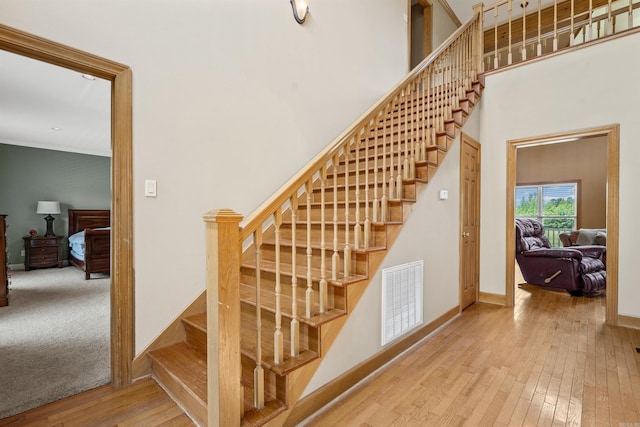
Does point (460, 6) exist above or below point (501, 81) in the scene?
above

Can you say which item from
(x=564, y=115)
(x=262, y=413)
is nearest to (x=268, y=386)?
(x=262, y=413)

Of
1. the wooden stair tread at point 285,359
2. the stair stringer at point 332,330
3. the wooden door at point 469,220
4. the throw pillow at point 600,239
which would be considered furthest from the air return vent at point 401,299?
the throw pillow at point 600,239

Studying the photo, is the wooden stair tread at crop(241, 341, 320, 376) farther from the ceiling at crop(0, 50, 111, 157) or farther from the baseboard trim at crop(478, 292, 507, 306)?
the ceiling at crop(0, 50, 111, 157)

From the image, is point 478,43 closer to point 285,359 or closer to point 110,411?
point 285,359

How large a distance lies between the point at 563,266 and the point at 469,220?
1635 millimetres

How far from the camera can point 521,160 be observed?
7.66m

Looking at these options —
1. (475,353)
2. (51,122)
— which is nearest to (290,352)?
(475,353)

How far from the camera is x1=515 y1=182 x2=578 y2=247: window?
6977mm

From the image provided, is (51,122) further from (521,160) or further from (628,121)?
(521,160)

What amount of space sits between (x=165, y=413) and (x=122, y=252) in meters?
0.98

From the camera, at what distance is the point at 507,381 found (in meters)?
2.03

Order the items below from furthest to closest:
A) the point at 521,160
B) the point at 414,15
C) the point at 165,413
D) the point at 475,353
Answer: the point at 521,160, the point at 414,15, the point at 475,353, the point at 165,413

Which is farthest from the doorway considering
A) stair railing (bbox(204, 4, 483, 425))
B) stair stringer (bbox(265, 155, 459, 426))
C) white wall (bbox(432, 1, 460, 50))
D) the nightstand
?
the nightstand

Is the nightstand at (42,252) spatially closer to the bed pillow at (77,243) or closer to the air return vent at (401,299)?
the bed pillow at (77,243)
